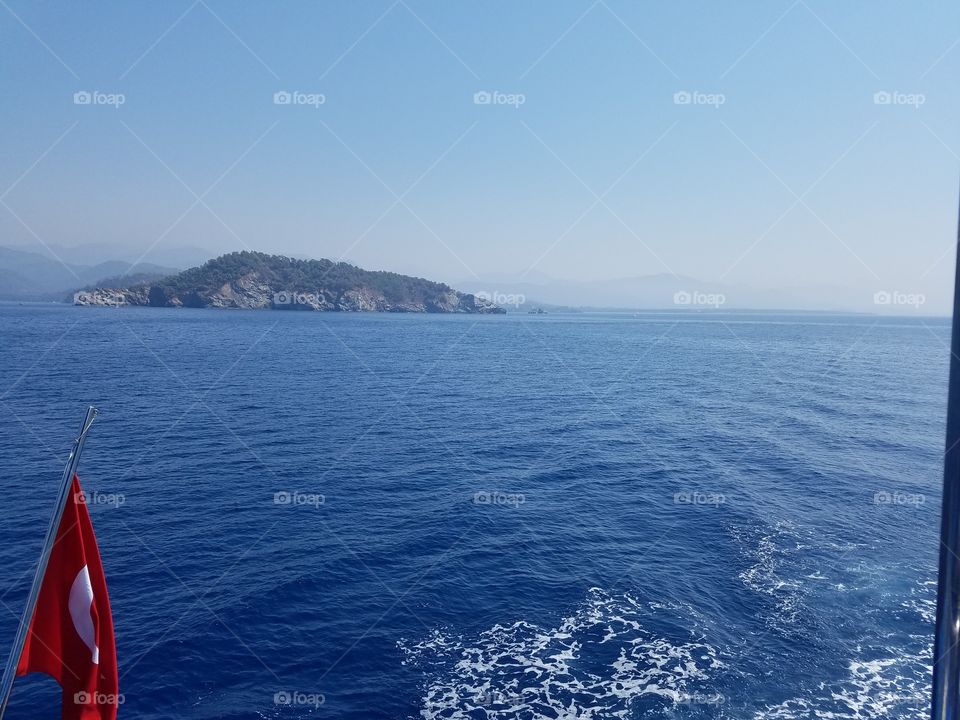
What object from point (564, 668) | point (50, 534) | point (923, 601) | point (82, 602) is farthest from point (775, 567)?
point (50, 534)

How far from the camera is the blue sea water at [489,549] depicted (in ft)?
68.5

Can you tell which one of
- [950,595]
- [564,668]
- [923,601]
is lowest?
[923,601]

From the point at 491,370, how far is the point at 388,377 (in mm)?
20127

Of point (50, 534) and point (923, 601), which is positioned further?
point (923, 601)

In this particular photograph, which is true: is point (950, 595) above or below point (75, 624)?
above

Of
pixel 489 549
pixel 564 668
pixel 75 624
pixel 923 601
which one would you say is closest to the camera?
pixel 75 624

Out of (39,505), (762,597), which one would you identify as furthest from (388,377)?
(762,597)

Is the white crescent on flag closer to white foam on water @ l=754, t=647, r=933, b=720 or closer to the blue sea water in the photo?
A: the blue sea water

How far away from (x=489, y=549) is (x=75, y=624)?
76.9ft

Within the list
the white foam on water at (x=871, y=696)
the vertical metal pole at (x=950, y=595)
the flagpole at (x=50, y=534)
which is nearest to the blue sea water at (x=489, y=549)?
the white foam on water at (x=871, y=696)

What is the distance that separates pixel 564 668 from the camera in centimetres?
2173

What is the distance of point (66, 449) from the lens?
145 feet

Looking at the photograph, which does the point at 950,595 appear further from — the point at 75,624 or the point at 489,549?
the point at 489,549

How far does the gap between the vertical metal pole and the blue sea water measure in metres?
19.3
